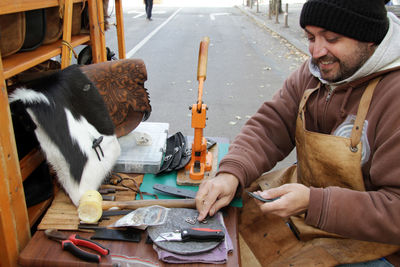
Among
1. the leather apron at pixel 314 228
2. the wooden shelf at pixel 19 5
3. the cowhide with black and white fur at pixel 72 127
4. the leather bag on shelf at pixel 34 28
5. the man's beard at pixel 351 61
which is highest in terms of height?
the wooden shelf at pixel 19 5

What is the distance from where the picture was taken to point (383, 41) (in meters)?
1.42

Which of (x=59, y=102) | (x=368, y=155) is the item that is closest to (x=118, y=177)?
(x=59, y=102)

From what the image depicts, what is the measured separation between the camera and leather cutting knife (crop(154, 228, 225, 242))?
122 cm

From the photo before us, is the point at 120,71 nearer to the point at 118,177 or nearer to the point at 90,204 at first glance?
the point at 118,177

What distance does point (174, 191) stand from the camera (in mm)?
1521

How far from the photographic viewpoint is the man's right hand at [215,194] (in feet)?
4.52

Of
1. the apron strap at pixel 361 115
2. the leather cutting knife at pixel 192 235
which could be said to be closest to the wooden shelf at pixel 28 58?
the leather cutting knife at pixel 192 235

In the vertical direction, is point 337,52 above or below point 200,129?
above

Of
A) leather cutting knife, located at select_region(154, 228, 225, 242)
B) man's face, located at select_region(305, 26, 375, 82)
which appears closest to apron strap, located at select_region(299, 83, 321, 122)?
man's face, located at select_region(305, 26, 375, 82)

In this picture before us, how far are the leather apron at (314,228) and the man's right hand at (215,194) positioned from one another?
0.29 metres

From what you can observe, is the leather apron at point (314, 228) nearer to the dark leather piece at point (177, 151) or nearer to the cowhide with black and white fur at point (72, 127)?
the dark leather piece at point (177, 151)

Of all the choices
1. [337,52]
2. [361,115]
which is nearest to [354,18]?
[337,52]

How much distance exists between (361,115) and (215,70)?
19.0 feet

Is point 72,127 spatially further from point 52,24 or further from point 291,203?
point 291,203
